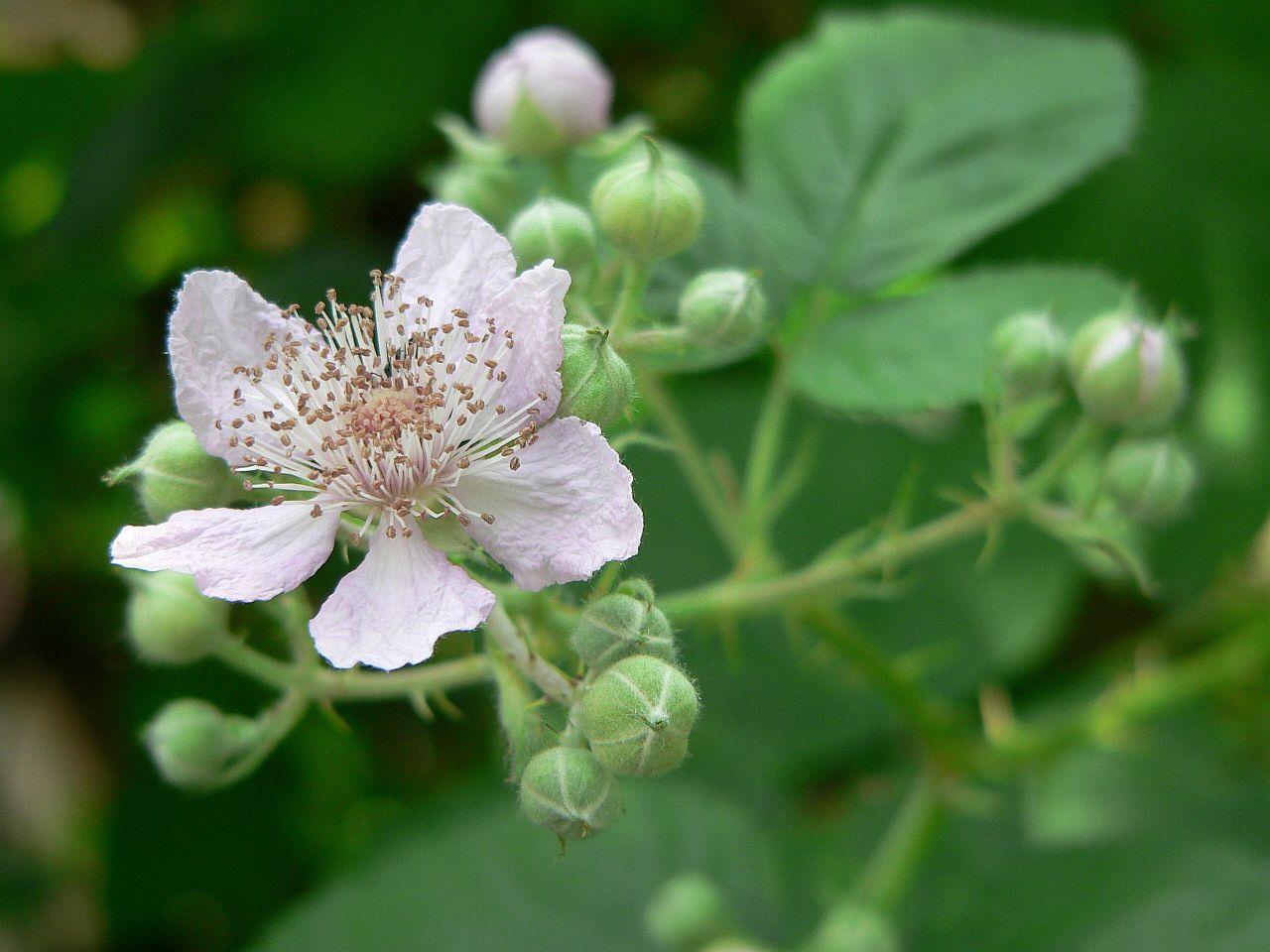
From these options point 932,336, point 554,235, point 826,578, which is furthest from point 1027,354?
point 554,235

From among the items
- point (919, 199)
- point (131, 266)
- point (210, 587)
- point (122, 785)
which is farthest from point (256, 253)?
point (210, 587)

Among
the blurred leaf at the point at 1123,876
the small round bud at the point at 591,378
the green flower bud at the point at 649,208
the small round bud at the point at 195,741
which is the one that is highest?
the green flower bud at the point at 649,208

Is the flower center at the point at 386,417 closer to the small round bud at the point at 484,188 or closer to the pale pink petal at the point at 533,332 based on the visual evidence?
the pale pink petal at the point at 533,332

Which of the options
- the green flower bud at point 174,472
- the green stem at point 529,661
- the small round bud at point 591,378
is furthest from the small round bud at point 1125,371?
the green flower bud at point 174,472

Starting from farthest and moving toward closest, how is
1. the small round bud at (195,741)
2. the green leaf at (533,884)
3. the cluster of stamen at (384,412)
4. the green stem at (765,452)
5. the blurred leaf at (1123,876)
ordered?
the green leaf at (533,884), the blurred leaf at (1123,876), the green stem at (765,452), the small round bud at (195,741), the cluster of stamen at (384,412)

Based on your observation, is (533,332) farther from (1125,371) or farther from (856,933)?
(856,933)

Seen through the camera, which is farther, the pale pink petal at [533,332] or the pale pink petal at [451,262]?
the pale pink petal at [451,262]

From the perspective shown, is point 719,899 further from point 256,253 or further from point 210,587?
point 256,253

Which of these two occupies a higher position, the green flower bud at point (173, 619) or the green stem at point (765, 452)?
the green flower bud at point (173, 619)
